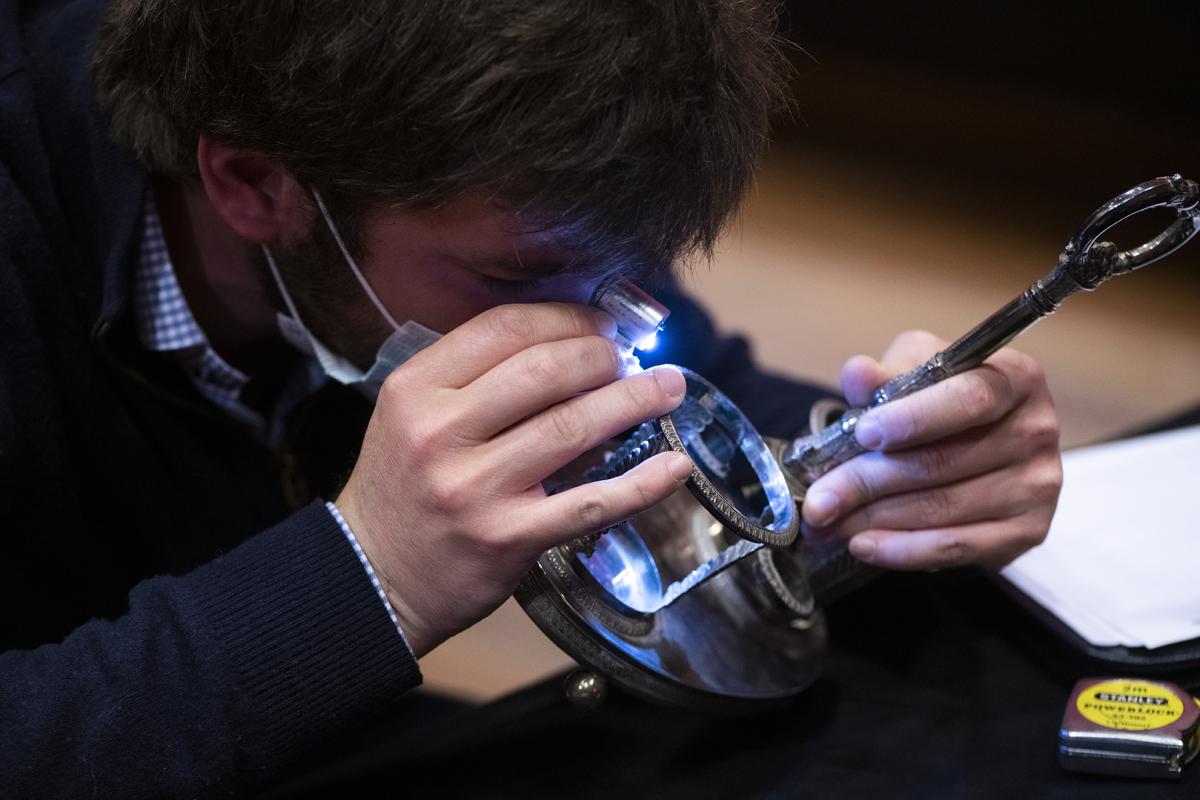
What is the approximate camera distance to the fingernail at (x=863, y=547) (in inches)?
36.3

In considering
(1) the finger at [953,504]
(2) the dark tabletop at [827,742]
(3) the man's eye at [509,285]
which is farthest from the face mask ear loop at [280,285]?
(1) the finger at [953,504]

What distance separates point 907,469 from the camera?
921 millimetres

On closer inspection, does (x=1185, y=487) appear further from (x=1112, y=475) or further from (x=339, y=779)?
A: (x=339, y=779)

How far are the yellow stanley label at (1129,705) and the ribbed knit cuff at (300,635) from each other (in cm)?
46

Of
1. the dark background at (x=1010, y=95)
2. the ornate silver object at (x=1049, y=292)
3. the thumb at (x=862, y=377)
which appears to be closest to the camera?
the ornate silver object at (x=1049, y=292)

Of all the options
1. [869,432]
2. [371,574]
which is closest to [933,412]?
[869,432]

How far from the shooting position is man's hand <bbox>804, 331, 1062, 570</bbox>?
2.99 ft

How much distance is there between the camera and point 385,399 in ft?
2.60

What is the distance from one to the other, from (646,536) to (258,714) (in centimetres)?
29

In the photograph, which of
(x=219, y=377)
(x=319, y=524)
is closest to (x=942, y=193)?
(x=219, y=377)

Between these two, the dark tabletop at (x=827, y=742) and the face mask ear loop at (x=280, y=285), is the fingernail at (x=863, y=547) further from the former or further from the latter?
the face mask ear loop at (x=280, y=285)

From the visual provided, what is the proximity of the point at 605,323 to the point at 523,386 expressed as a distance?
0.30 feet

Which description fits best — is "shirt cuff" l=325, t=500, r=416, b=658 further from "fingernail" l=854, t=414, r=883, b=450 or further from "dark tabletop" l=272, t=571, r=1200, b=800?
"fingernail" l=854, t=414, r=883, b=450

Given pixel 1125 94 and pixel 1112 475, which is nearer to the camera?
pixel 1112 475
